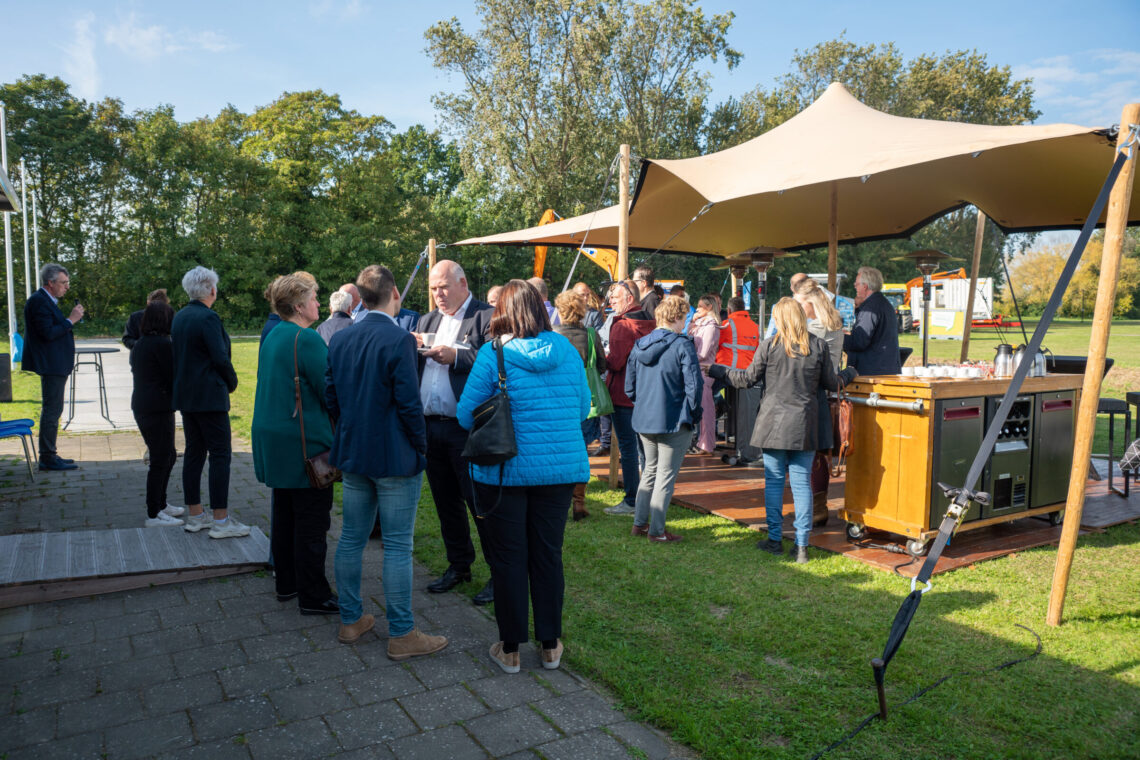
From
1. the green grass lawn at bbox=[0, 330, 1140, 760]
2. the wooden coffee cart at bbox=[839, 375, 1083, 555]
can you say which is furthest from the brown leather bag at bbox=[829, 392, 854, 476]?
the green grass lawn at bbox=[0, 330, 1140, 760]

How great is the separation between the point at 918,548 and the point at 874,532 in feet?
2.32

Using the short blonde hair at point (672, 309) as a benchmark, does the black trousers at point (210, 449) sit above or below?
below

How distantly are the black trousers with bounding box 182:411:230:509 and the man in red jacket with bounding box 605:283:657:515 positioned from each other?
2.91 metres

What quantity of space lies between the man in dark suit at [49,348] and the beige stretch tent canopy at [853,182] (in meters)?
4.90

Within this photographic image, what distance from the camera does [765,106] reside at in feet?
132

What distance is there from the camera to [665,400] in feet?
17.3

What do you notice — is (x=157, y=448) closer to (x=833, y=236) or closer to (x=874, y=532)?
(x=874, y=532)

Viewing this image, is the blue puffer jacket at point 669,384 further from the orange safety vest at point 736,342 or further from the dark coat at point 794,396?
the orange safety vest at point 736,342

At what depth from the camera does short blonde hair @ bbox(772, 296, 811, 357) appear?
489 cm

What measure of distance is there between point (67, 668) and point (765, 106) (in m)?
42.2

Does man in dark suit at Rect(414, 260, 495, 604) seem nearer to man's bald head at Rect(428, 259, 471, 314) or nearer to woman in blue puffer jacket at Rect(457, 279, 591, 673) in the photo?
man's bald head at Rect(428, 259, 471, 314)

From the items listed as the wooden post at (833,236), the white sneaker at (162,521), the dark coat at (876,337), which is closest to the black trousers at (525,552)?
the white sneaker at (162,521)

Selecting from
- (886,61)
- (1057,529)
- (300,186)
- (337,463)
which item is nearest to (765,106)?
(886,61)

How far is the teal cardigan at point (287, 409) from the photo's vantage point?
3838 millimetres
